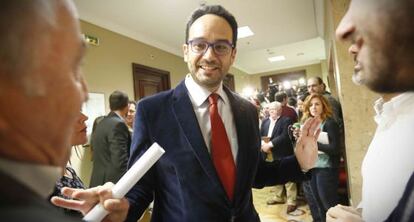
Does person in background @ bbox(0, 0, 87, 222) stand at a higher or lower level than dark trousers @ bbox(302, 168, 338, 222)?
higher

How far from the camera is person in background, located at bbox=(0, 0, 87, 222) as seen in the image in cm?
30

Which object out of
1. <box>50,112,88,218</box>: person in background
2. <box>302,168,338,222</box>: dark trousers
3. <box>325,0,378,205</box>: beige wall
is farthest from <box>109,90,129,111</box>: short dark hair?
<box>325,0,378,205</box>: beige wall

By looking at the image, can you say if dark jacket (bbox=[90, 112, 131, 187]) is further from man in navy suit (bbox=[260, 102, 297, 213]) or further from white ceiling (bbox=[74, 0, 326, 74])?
white ceiling (bbox=[74, 0, 326, 74])

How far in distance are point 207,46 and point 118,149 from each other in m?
1.83

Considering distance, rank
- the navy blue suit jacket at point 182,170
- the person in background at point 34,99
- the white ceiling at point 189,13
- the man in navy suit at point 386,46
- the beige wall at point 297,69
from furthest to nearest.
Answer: the beige wall at point 297,69 → the white ceiling at point 189,13 → the navy blue suit jacket at point 182,170 → the man in navy suit at point 386,46 → the person in background at point 34,99

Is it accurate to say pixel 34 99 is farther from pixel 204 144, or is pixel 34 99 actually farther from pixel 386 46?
pixel 204 144

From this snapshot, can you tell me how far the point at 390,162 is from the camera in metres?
0.64

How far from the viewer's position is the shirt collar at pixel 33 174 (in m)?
0.31

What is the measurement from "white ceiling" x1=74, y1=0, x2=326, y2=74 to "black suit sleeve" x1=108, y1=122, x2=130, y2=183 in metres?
1.77

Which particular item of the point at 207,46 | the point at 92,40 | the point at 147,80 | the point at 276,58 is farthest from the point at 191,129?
the point at 276,58

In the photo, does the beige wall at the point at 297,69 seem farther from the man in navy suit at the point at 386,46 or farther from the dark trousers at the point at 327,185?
the man in navy suit at the point at 386,46

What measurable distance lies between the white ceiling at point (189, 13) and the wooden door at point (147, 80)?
1.59 feet

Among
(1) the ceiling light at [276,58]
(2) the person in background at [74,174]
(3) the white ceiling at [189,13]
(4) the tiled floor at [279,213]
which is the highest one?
(1) the ceiling light at [276,58]

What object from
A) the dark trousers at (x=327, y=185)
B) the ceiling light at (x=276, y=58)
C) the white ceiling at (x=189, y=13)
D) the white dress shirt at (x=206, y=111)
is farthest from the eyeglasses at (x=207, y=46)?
the ceiling light at (x=276, y=58)
